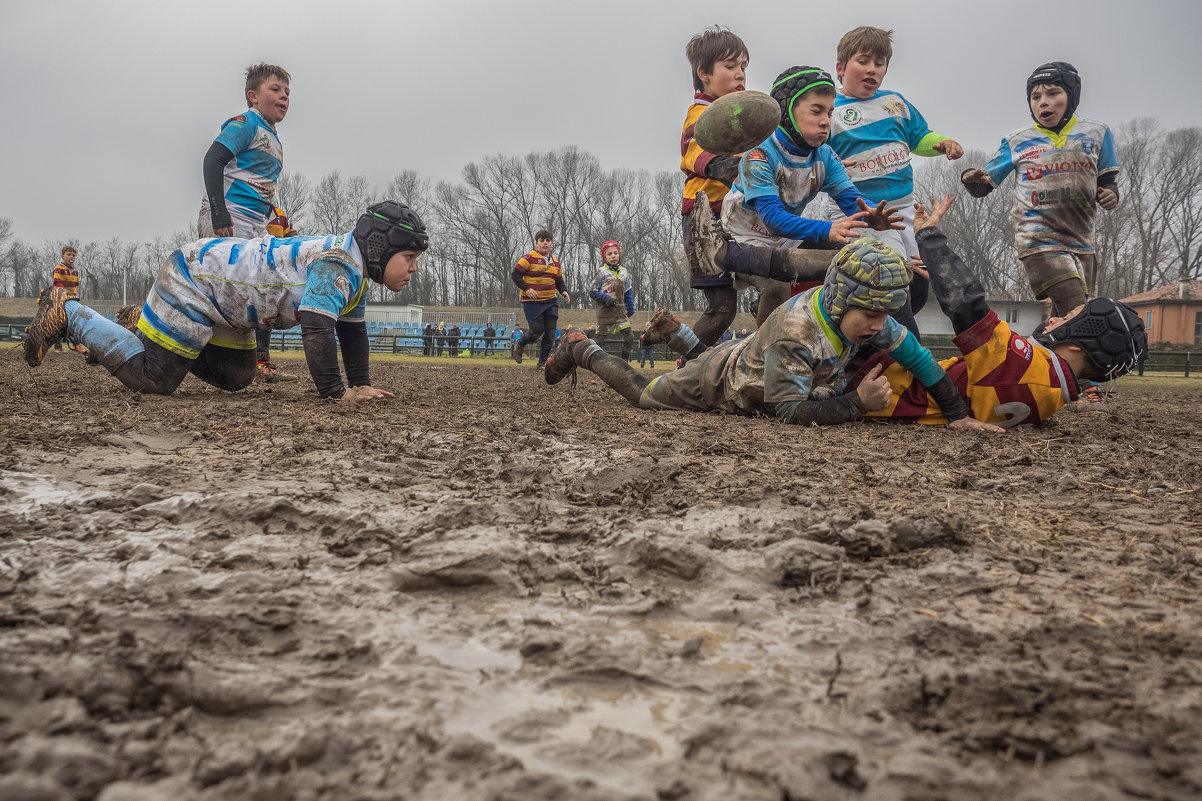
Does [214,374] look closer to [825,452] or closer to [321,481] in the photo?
[321,481]

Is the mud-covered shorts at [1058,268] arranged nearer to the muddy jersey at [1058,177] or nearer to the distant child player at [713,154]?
the muddy jersey at [1058,177]

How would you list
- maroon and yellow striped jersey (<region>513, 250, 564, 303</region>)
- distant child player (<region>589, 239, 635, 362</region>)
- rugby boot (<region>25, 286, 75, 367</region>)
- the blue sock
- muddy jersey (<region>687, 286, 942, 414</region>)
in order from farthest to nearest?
distant child player (<region>589, 239, 635, 362</region>), maroon and yellow striped jersey (<region>513, 250, 564, 303</region>), the blue sock, rugby boot (<region>25, 286, 75, 367</region>), muddy jersey (<region>687, 286, 942, 414</region>)

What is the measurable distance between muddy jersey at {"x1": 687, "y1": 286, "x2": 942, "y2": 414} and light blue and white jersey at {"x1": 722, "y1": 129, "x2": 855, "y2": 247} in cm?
98

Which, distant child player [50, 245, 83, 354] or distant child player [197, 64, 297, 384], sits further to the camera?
distant child player [50, 245, 83, 354]

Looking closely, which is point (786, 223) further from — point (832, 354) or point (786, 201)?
point (832, 354)

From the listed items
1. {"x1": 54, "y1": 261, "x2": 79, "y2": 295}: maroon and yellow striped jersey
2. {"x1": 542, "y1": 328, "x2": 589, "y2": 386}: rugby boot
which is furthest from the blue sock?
{"x1": 54, "y1": 261, "x2": 79, "y2": 295}: maroon and yellow striped jersey

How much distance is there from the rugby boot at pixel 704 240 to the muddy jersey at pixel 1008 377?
147 centimetres

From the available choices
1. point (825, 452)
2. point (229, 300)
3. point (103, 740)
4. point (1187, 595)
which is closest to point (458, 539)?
point (103, 740)

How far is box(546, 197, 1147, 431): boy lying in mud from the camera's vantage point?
3.94 metres

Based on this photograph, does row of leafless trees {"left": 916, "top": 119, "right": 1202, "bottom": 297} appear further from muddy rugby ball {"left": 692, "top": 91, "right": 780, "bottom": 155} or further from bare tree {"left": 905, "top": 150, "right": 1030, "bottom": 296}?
muddy rugby ball {"left": 692, "top": 91, "right": 780, "bottom": 155}

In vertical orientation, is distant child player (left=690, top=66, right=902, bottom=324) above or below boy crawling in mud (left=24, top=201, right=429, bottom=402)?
above

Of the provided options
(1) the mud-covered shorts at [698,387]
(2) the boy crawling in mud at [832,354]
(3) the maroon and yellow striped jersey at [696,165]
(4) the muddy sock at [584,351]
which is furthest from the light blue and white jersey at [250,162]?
(2) the boy crawling in mud at [832,354]

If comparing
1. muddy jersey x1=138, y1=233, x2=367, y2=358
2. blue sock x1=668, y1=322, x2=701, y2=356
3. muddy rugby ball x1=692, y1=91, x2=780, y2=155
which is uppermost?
muddy rugby ball x1=692, y1=91, x2=780, y2=155

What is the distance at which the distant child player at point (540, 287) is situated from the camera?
11.2 m
